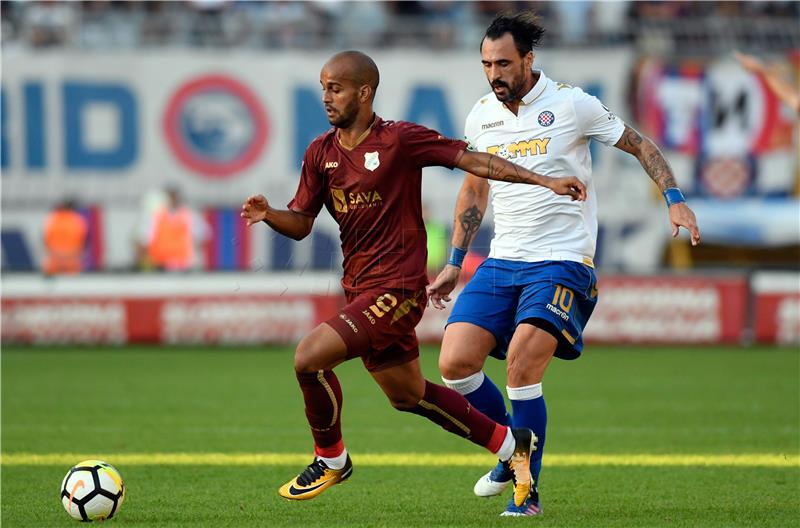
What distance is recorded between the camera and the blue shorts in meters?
6.88

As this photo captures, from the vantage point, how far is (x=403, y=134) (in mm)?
6492

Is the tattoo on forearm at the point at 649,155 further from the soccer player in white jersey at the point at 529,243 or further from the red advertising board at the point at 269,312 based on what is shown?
the red advertising board at the point at 269,312

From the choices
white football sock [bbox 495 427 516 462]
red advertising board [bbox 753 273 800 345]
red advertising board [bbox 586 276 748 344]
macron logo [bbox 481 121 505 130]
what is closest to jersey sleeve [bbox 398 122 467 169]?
macron logo [bbox 481 121 505 130]

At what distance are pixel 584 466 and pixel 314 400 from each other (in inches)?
102

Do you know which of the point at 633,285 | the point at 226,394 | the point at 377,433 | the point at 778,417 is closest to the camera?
the point at 377,433

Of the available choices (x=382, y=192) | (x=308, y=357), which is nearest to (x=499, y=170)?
(x=382, y=192)

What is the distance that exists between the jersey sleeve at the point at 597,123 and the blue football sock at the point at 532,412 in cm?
143

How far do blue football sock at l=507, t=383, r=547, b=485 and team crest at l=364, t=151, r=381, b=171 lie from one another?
4.77 feet

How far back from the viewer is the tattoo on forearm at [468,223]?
24.3 feet

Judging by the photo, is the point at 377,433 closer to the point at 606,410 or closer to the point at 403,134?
the point at 606,410

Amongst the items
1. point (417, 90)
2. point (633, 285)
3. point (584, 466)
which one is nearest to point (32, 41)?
point (417, 90)

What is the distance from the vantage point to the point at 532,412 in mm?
6938

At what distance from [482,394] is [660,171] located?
1.61m

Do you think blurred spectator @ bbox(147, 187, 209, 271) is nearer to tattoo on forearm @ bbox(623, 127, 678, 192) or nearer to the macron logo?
the macron logo
